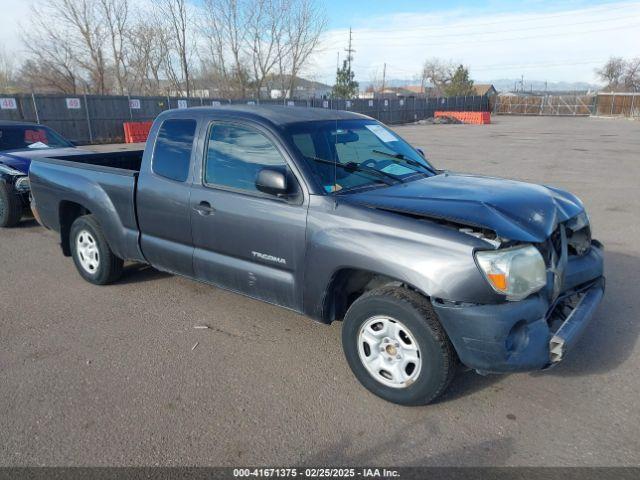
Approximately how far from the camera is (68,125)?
20.5 metres

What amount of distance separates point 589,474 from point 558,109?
67307 millimetres

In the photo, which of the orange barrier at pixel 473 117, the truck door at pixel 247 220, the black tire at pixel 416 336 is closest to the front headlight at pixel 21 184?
the truck door at pixel 247 220

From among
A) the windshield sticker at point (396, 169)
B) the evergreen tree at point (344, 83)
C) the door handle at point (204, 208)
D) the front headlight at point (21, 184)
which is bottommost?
the front headlight at point (21, 184)

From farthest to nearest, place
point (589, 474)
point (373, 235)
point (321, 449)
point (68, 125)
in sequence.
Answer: point (68, 125) → point (373, 235) → point (321, 449) → point (589, 474)

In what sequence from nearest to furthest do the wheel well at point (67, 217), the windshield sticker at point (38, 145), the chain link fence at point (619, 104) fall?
the wheel well at point (67, 217), the windshield sticker at point (38, 145), the chain link fence at point (619, 104)

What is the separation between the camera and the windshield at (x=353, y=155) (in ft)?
11.7

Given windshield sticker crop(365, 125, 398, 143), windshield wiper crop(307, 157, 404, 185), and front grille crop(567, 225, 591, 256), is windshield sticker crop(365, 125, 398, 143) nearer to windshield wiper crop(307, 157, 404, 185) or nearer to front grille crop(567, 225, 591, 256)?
windshield wiper crop(307, 157, 404, 185)

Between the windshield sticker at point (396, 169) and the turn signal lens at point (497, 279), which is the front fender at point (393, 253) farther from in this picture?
the windshield sticker at point (396, 169)

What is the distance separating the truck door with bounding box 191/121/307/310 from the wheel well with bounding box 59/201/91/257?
6.87ft

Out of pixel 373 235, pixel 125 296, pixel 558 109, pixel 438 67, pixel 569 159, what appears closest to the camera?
pixel 373 235

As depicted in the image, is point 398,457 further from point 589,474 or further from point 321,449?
point 589,474

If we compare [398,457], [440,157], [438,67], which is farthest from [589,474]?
[438,67]

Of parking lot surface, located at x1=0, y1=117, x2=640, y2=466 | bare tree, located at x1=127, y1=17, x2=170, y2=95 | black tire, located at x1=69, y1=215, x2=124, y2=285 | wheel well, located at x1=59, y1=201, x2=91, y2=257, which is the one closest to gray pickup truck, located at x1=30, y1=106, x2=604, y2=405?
black tire, located at x1=69, y1=215, x2=124, y2=285

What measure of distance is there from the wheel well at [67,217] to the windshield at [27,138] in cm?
359
